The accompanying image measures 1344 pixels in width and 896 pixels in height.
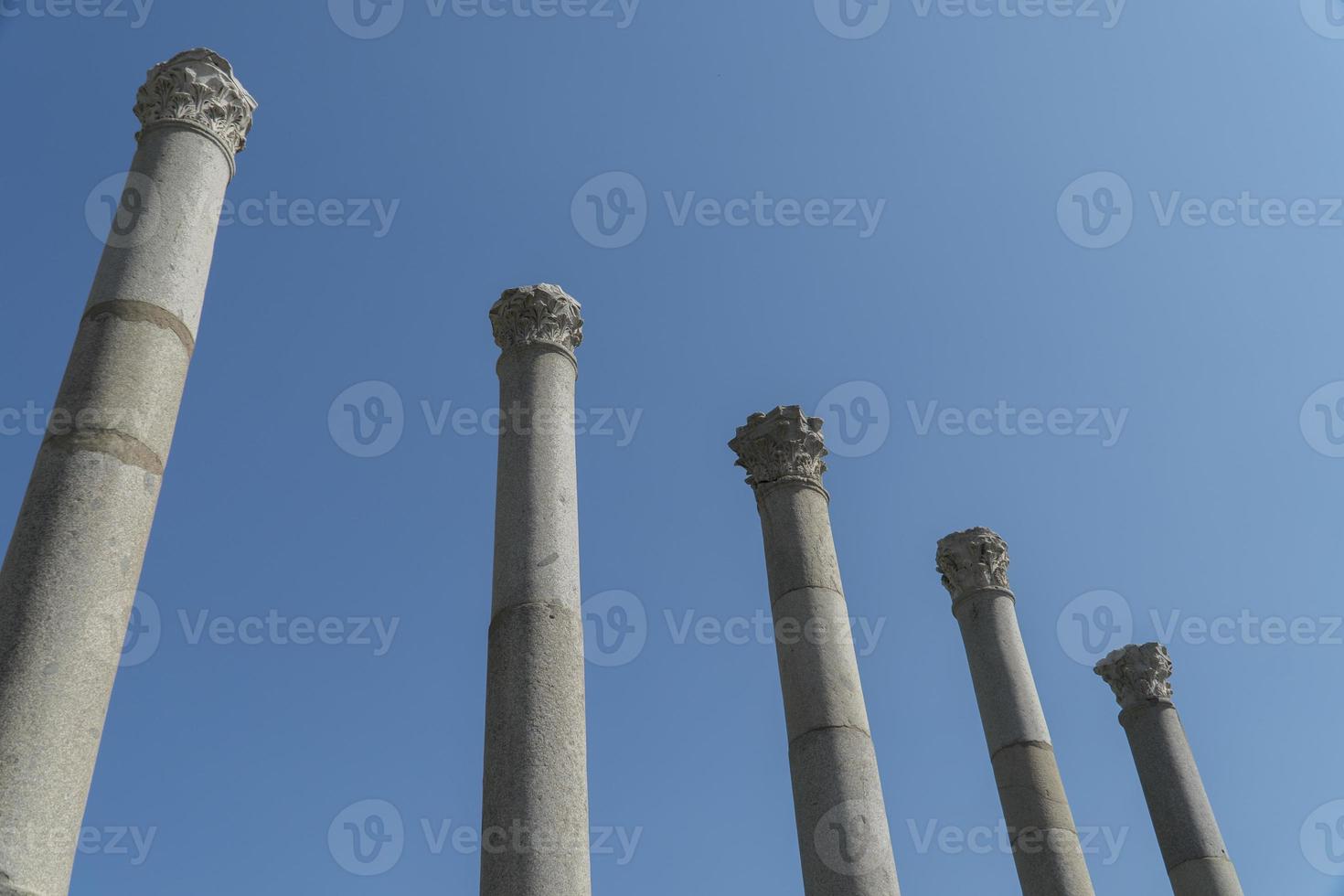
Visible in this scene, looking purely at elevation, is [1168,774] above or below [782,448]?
below

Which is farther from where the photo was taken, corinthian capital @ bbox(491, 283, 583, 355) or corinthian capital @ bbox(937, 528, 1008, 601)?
corinthian capital @ bbox(937, 528, 1008, 601)

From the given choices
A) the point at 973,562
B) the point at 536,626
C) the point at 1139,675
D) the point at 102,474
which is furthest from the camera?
the point at 1139,675

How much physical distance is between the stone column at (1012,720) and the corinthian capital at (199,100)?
18.5m

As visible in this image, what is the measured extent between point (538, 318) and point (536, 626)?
6.03 m

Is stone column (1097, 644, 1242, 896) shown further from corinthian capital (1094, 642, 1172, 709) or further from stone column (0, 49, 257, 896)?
stone column (0, 49, 257, 896)

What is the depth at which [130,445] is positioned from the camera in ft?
42.8

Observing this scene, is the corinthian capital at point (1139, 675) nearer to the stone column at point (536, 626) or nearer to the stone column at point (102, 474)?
the stone column at point (536, 626)

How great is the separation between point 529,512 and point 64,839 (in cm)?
803

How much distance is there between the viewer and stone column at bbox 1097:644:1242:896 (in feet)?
87.6

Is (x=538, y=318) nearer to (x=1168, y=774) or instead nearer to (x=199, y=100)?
(x=199, y=100)

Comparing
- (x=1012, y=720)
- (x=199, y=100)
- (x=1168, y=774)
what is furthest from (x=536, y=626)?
(x=1168, y=774)

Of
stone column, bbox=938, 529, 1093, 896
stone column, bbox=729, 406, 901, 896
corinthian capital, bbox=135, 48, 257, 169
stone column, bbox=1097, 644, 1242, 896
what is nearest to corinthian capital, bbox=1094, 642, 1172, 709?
stone column, bbox=1097, 644, 1242, 896

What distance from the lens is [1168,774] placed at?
28.3 m

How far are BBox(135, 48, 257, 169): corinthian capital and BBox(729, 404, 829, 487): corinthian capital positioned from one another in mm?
11568
